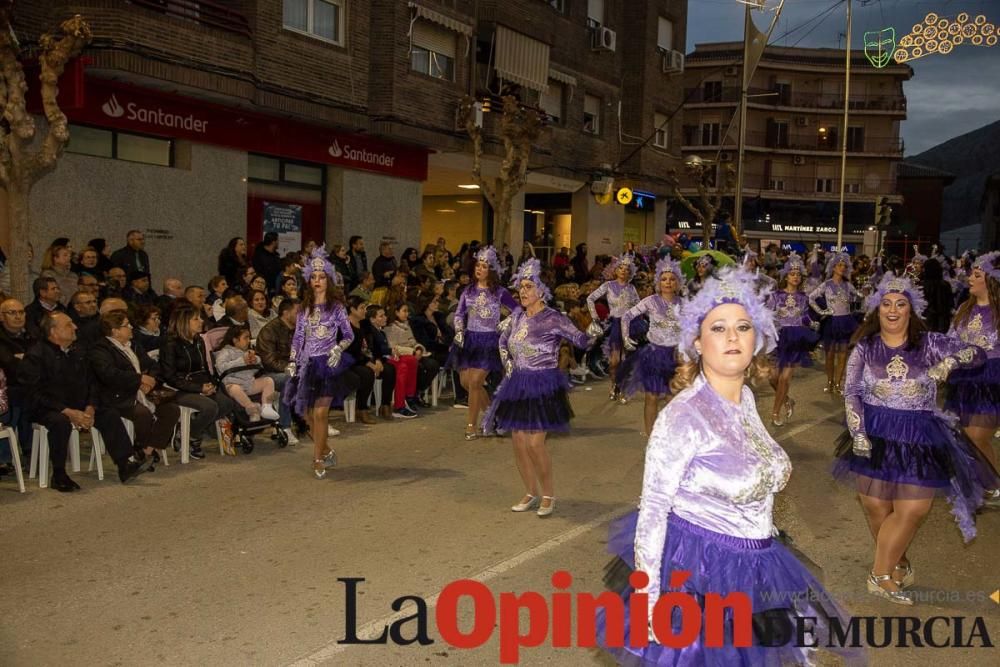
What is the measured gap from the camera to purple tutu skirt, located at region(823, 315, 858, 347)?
14812 mm

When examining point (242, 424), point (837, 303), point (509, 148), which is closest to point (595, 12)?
point (509, 148)

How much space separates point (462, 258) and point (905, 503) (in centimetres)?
1493

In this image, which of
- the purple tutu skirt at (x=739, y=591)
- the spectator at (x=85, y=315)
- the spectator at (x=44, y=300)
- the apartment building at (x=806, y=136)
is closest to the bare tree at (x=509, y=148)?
the spectator at (x=85, y=315)

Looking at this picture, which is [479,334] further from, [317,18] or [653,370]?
[317,18]

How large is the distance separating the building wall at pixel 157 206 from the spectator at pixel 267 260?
1.82m

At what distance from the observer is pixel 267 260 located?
614 inches

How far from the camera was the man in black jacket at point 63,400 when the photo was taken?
27.4 feet

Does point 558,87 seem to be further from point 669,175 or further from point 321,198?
point 321,198

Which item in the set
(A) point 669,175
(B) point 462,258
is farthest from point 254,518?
(A) point 669,175

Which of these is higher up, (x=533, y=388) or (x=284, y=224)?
(x=284, y=224)

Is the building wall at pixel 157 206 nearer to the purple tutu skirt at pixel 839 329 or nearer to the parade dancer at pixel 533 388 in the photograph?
the parade dancer at pixel 533 388

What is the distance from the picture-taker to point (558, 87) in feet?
89.0

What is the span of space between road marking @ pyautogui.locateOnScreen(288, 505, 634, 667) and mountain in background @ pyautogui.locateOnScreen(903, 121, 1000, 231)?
90660 millimetres

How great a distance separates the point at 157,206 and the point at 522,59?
11879 millimetres
